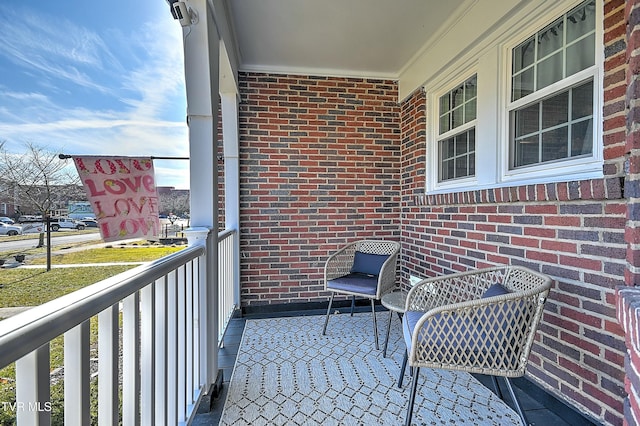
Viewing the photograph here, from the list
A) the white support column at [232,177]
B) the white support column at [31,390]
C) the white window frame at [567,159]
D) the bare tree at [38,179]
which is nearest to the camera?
the white support column at [31,390]

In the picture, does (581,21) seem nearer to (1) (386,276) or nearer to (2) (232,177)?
(1) (386,276)

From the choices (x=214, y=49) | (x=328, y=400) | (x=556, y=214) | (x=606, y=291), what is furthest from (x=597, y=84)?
(x=328, y=400)

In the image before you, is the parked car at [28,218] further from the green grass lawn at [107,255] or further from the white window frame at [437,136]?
the white window frame at [437,136]

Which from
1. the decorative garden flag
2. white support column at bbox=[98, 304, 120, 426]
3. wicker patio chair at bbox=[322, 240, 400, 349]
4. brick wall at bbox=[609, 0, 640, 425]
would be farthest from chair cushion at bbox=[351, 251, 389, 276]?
white support column at bbox=[98, 304, 120, 426]

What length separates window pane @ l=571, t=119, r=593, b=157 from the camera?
1636 mm

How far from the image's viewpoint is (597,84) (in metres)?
1.56

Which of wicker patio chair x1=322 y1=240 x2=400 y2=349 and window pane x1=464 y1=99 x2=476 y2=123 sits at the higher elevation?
A: window pane x1=464 y1=99 x2=476 y2=123

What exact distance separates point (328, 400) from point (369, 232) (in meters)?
2.00

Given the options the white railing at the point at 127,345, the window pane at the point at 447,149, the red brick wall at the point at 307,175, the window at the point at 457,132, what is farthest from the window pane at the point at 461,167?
the white railing at the point at 127,345

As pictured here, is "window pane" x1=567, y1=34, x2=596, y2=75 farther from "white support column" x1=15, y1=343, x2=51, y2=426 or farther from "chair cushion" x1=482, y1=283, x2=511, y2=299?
"white support column" x1=15, y1=343, x2=51, y2=426

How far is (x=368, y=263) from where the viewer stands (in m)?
3.05

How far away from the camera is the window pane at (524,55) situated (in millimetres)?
2027

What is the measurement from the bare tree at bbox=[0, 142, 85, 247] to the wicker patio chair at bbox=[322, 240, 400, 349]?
6.84ft

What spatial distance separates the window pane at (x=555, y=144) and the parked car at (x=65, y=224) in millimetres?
2363
